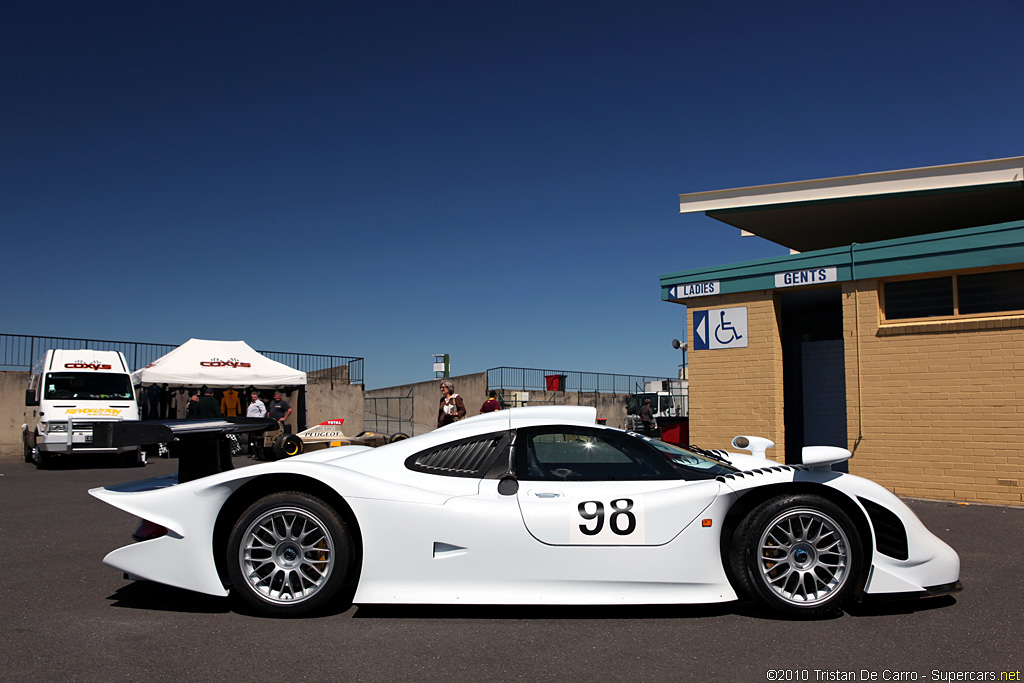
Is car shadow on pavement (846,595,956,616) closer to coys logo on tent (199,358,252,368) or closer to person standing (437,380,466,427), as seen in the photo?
person standing (437,380,466,427)

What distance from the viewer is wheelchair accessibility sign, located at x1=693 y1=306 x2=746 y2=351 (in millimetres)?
11219

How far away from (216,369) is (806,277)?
50.4 feet

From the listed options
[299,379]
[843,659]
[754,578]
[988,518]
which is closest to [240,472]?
[754,578]

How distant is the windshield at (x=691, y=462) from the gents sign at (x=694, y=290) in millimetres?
6731

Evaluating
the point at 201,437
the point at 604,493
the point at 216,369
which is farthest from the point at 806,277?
the point at 216,369

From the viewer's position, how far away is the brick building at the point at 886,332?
9.10 metres

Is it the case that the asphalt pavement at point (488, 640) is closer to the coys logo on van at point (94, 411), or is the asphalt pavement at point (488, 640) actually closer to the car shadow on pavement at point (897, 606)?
the car shadow on pavement at point (897, 606)

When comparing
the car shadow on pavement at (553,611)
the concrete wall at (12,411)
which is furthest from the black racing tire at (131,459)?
the car shadow on pavement at (553,611)

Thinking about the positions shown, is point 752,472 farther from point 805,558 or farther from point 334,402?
point 334,402

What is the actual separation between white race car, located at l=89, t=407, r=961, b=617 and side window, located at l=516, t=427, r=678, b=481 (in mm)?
22

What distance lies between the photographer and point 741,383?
11195 millimetres

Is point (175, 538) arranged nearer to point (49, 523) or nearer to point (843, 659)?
point (843, 659)

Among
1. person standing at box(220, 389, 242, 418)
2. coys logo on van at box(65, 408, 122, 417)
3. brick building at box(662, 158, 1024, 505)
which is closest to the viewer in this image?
brick building at box(662, 158, 1024, 505)

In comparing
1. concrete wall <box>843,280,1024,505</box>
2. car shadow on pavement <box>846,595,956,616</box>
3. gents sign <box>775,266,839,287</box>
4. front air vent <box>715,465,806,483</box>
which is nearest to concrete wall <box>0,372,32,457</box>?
gents sign <box>775,266,839,287</box>
